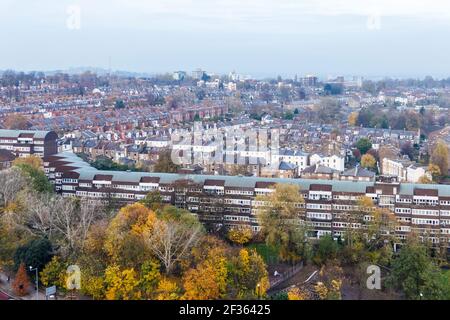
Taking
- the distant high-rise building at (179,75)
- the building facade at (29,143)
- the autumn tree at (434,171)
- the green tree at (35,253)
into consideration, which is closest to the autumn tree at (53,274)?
the green tree at (35,253)

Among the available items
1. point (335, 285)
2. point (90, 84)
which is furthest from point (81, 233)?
point (90, 84)

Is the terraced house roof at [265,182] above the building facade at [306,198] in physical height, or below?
above

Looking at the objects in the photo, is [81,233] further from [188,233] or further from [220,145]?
[220,145]

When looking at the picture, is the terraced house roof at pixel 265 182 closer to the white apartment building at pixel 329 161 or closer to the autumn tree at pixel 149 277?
the autumn tree at pixel 149 277

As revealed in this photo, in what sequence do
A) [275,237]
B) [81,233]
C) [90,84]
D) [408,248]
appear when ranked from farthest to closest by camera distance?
[90,84] → [275,237] → [81,233] → [408,248]

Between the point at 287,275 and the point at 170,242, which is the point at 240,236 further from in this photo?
the point at 170,242

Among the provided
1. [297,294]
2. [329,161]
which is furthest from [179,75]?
[297,294]
